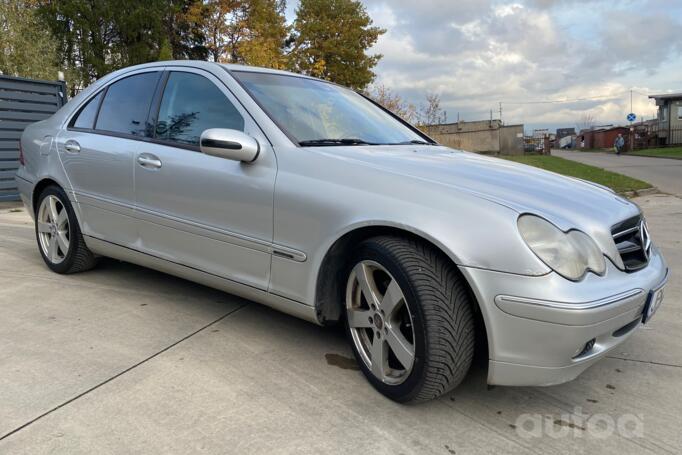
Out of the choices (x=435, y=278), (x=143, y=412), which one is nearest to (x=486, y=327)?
(x=435, y=278)

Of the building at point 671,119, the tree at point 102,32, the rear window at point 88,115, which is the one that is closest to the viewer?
the rear window at point 88,115

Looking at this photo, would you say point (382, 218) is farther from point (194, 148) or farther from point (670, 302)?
point (670, 302)

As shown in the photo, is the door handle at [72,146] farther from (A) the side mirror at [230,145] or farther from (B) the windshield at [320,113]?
(A) the side mirror at [230,145]

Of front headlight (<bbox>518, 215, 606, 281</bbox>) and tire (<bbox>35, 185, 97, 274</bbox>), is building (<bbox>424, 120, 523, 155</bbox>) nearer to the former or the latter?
tire (<bbox>35, 185, 97, 274</bbox>)

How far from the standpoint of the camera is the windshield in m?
3.04

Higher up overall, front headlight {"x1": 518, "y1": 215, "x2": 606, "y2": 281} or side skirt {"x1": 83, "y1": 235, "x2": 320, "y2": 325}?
front headlight {"x1": 518, "y1": 215, "x2": 606, "y2": 281}

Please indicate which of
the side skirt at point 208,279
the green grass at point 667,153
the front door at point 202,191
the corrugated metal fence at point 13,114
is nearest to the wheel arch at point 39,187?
the side skirt at point 208,279

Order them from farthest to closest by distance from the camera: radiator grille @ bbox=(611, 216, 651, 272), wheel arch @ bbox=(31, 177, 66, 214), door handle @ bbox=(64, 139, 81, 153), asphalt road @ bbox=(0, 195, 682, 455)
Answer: wheel arch @ bbox=(31, 177, 66, 214)
door handle @ bbox=(64, 139, 81, 153)
radiator grille @ bbox=(611, 216, 651, 272)
asphalt road @ bbox=(0, 195, 682, 455)

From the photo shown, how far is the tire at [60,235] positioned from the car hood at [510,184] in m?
2.35

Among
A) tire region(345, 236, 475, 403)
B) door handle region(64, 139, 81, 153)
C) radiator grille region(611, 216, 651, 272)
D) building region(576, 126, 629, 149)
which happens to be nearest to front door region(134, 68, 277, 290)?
tire region(345, 236, 475, 403)

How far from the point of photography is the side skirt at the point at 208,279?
9.09ft

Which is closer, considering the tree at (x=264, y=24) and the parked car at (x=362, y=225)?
the parked car at (x=362, y=225)

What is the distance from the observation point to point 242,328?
10.9 ft

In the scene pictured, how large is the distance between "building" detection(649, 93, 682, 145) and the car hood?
49759 mm
